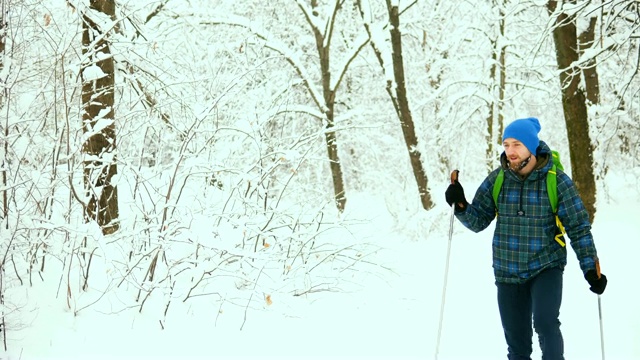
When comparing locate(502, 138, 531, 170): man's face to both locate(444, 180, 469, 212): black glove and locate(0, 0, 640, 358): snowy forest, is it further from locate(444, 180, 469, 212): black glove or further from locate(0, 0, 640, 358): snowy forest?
locate(0, 0, 640, 358): snowy forest

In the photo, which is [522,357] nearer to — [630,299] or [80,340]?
[630,299]

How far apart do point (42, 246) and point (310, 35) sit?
11543mm

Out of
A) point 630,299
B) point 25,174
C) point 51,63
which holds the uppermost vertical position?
point 51,63

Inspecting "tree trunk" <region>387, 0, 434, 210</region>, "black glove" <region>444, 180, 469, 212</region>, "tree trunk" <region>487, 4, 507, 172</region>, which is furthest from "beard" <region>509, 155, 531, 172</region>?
"tree trunk" <region>487, 4, 507, 172</region>

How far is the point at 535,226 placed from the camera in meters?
3.66

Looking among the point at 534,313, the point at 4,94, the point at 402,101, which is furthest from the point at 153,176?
the point at 402,101

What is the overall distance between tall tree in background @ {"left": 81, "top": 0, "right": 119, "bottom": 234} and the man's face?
2.80 meters

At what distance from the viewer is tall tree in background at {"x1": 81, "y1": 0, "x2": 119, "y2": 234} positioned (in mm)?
4469

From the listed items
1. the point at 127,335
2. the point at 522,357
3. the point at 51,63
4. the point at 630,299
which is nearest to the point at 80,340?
the point at 127,335

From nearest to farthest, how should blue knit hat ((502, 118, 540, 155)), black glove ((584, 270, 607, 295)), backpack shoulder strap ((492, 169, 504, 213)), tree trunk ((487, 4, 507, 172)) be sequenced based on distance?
black glove ((584, 270, 607, 295)) < blue knit hat ((502, 118, 540, 155)) < backpack shoulder strap ((492, 169, 504, 213)) < tree trunk ((487, 4, 507, 172))

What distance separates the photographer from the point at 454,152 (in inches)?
712

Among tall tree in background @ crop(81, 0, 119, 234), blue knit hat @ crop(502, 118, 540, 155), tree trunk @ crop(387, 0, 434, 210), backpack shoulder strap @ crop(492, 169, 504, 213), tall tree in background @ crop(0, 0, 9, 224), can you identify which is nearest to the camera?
blue knit hat @ crop(502, 118, 540, 155)

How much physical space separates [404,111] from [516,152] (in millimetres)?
7452

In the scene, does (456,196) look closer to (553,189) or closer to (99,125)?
(553,189)
